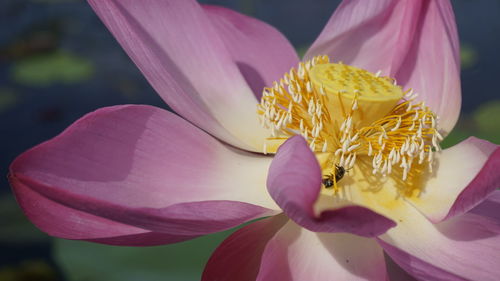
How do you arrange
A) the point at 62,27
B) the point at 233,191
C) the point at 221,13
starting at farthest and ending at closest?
1. the point at 62,27
2. the point at 221,13
3. the point at 233,191

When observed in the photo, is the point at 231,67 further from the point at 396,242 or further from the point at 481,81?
the point at 481,81

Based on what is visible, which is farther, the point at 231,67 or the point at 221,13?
the point at 221,13

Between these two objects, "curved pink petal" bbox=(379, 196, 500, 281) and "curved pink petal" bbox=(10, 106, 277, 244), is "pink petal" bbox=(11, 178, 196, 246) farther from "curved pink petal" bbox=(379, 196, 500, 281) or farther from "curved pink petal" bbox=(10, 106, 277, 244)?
"curved pink petal" bbox=(379, 196, 500, 281)

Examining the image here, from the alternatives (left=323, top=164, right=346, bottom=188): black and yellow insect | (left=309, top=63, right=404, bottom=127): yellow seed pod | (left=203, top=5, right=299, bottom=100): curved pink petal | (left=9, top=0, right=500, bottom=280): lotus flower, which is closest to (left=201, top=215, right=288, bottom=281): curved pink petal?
(left=9, top=0, right=500, bottom=280): lotus flower

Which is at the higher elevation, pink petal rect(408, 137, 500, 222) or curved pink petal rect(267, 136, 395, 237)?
curved pink petal rect(267, 136, 395, 237)

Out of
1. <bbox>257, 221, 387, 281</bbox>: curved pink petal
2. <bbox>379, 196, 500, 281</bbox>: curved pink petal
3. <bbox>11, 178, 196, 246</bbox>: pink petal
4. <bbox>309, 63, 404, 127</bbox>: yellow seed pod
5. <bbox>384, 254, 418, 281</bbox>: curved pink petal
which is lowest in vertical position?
<bbox>384, 254, 418, 281</bbox>: curved pink petal

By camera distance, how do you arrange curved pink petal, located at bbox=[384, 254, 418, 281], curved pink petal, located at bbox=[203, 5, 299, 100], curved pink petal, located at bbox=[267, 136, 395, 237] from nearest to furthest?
curved pink petal, located at bbox=[267, 136, 395, 237], curved pink petal, located at bbox=[384, 254, 418, 281], curved pink petal, located at bbox=[203, 5, 299, 100]

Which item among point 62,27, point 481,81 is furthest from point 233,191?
point 62,27

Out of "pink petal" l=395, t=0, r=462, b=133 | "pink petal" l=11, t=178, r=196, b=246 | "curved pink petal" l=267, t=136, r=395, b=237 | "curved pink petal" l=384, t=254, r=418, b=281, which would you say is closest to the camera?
"curved pink petal" l=267, t=136, r=395, b=237
